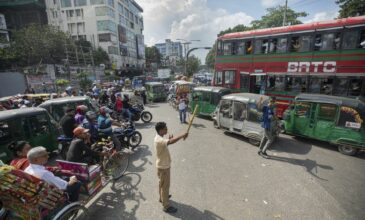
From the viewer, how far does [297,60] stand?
10312 millimetres

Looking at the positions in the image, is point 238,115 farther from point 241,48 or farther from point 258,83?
point 241,48

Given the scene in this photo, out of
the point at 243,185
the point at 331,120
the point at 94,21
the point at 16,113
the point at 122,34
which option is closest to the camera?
the point at 243,185

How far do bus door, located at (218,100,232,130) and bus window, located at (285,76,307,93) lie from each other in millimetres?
4535

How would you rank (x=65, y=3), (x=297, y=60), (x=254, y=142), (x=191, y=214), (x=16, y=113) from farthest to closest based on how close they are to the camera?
1. (x=65, y=3)
2. (x=297, y=60)
3. (x=254, y=142)
4. (x=16, y=113)
5. (x=191, y=214)

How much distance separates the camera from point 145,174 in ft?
18.6

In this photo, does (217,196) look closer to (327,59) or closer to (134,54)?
(327,59)

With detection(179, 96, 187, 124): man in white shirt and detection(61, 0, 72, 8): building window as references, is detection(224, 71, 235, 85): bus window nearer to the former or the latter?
detection(179, 96, 187, 124): man in white shirt

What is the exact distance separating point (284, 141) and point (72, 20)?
181 ft

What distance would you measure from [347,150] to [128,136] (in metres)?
7.99

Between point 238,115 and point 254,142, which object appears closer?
point 254,142

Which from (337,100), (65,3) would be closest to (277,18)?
(337,100)

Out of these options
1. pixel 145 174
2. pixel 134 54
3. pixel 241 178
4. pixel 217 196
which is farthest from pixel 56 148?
pixel 134 54

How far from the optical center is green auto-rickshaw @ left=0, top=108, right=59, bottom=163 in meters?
5.36

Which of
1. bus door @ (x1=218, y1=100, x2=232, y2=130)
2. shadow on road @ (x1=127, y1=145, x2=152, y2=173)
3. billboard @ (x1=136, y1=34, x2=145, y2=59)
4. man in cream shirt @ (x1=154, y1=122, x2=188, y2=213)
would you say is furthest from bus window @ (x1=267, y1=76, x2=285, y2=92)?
billboard @ (x1=136, y1=34, x2=145, y2=59)
